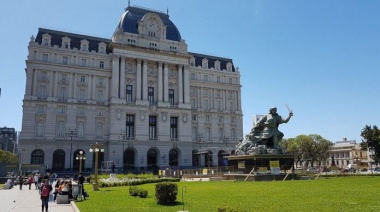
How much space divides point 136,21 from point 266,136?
5174 cm

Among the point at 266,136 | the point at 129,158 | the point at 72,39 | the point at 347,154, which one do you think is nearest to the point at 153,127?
the point at 129,158

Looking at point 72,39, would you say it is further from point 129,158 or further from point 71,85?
point 129,158

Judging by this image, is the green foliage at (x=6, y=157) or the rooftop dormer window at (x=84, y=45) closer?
the rooftop dormer window at (x=84, y=45)

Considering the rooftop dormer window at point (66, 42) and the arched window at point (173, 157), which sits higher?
the rooftop dormer window at point (66, 42)

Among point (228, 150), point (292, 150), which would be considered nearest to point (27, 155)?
point (228, 150)

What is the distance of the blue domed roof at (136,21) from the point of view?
7950 centimetres

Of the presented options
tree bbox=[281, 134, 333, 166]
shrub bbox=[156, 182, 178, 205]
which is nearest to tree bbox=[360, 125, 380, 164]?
tree bbox=[281, 134, 333, 166]

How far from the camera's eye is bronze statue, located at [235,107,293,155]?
41766 mm

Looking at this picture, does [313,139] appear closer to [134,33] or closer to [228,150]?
[228,150]

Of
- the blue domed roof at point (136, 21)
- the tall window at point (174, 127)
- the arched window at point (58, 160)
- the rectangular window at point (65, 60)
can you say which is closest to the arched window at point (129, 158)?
the tall window at point (174, 127)

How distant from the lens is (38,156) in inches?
2613

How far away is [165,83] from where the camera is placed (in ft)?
262

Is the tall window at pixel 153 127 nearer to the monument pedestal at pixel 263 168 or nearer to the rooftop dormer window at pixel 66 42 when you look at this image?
the rooftop dormer window at pixel 66 42

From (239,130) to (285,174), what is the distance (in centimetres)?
5138
